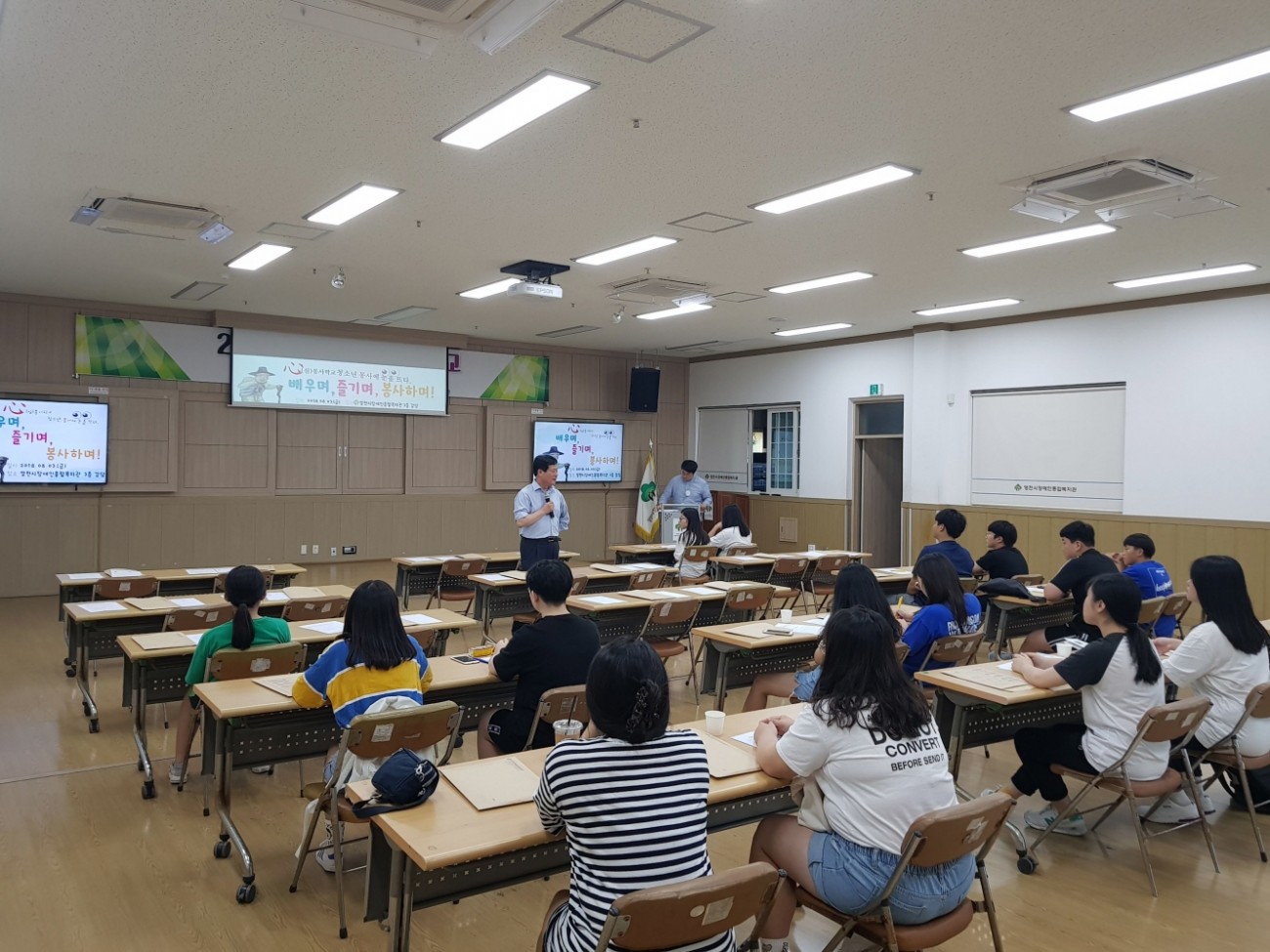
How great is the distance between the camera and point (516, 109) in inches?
177

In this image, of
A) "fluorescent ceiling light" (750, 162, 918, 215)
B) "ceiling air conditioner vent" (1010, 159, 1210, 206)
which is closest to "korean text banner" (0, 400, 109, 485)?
"fluorescent ceiling light" (750, 162, 918, 215)

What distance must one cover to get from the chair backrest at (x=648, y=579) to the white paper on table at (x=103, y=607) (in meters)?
3.61

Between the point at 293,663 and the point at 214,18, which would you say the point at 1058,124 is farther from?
the point at 293,663

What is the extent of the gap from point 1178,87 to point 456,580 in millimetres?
6421

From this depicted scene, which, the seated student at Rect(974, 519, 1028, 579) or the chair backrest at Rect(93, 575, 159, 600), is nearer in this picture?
the chair backrest at Rect(93, 575, 159, 600)

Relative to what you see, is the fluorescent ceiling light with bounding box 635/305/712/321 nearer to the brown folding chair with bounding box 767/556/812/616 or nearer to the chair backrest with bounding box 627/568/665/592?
the brown folding chair with bounding box 767/556/812/616

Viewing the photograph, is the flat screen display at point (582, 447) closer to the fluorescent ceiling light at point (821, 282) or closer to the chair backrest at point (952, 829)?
the fluorescent ceiling light at point (821, 282)

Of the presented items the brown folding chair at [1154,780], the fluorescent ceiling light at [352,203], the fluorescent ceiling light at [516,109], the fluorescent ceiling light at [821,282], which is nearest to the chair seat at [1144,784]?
the brown folding chair at [1154,780]

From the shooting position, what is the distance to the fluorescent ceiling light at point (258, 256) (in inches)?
296

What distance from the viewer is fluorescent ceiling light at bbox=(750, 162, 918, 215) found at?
17.6 feet

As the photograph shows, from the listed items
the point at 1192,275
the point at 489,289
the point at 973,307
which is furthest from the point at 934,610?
the point at 973,307

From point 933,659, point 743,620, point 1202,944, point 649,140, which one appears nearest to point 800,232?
point 649,140

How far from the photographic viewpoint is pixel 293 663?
413 cm

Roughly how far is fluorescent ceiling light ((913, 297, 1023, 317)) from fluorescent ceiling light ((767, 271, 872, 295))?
6.59 feet
